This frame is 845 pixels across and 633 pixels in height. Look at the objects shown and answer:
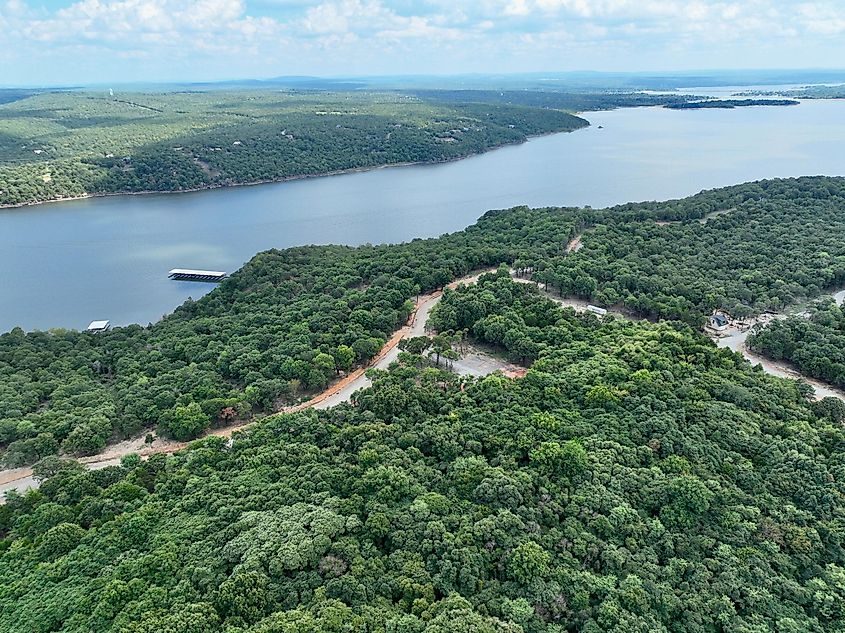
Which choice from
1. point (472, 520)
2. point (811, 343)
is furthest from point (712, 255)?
point (472, 520)

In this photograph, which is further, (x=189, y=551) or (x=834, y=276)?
(x=834, y=276)

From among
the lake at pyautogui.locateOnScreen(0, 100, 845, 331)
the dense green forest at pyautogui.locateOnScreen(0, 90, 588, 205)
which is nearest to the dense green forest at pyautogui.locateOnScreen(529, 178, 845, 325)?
the lake at pyautogui.locateOnScreen(0, 100, 845, 331)

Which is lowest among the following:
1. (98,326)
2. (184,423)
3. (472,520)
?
(98,326)

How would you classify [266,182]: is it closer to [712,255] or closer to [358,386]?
[712,255]

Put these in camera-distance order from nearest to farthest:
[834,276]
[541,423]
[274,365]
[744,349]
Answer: [541,423]
[274,365]
[744,349]
[834,276]

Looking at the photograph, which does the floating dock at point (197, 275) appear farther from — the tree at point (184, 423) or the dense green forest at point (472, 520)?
the dense green forest at point (472, 520)

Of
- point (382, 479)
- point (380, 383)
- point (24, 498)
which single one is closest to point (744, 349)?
point (380, 383)

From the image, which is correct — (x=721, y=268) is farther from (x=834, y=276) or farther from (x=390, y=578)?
(x=390, y=578)

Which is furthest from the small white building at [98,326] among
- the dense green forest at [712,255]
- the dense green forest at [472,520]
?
the dense green forest at [712,255]
